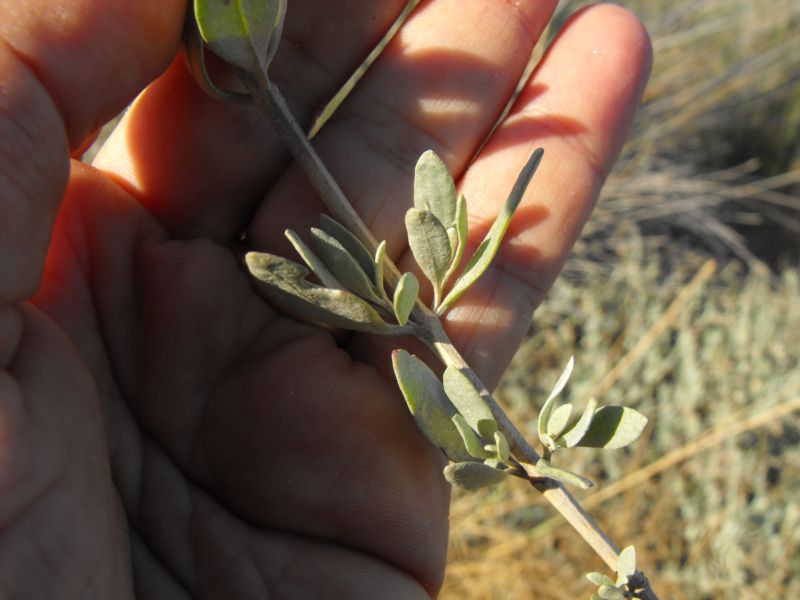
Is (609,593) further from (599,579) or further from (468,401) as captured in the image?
(468,401)

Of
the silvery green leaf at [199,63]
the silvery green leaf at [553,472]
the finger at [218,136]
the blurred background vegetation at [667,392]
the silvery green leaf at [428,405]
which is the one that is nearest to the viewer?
the silvery green leaf at [553,472]

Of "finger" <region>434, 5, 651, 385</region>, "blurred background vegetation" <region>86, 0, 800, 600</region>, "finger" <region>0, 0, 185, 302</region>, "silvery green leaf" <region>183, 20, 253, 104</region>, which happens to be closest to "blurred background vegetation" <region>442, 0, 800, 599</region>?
"blurred background vegetation" <region>86, 0, 800, 600</region>

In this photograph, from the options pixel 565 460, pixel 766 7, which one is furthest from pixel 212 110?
pixel 766 7

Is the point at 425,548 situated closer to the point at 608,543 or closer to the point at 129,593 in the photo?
the point at 608,543

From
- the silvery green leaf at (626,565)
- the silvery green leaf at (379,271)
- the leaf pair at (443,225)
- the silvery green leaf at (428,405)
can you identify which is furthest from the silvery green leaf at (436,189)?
the silvery green leaf at (626,565)

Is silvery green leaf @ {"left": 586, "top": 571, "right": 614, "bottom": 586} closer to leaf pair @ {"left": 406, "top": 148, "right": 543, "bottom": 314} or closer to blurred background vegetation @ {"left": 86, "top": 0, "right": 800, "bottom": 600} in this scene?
leaf pair @ {"left": 406, "top": 148, "right": 543, "bottom": 314}

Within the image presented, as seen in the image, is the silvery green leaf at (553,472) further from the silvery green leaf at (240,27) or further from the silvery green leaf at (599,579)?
the silvery green leaf at (240,27)
